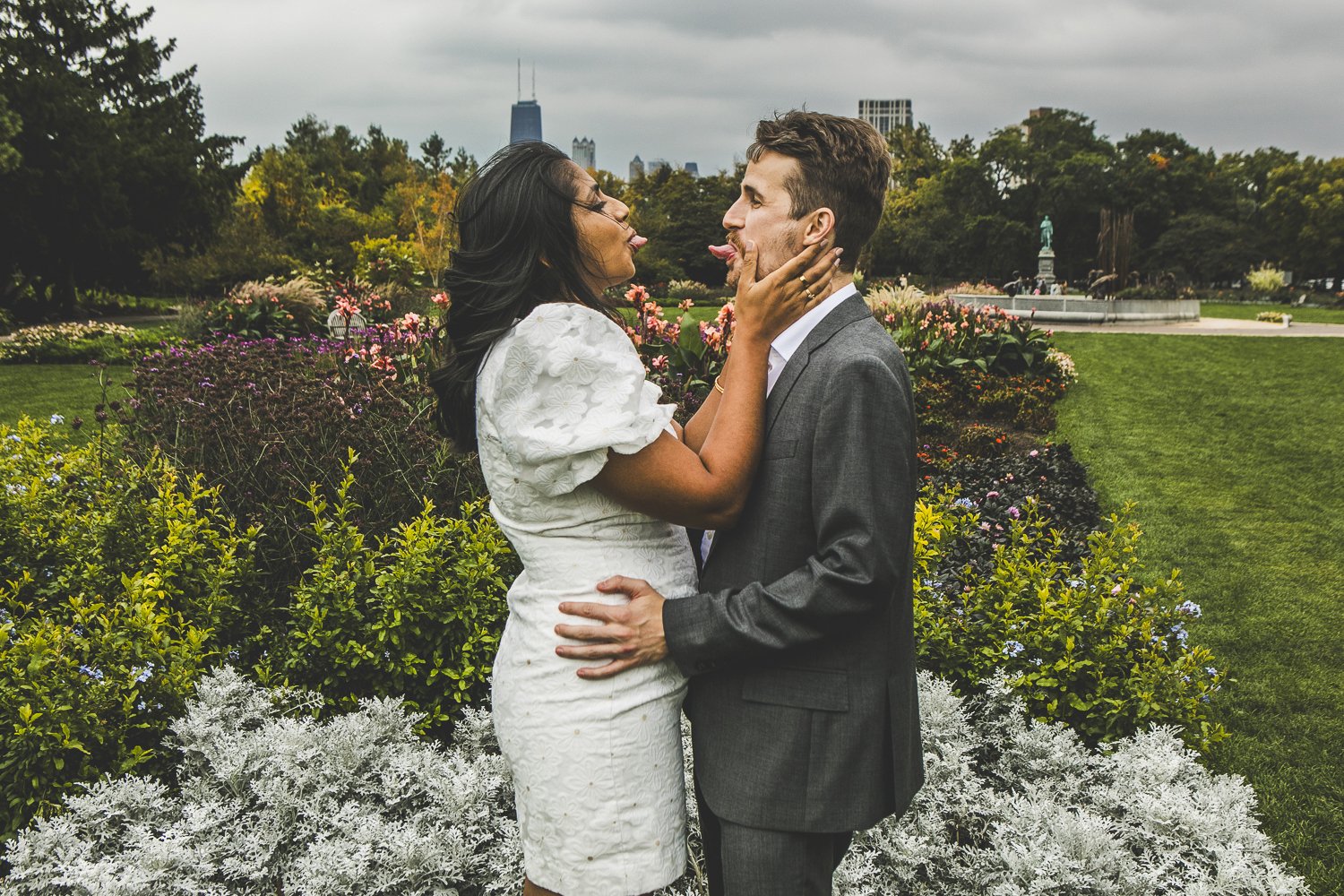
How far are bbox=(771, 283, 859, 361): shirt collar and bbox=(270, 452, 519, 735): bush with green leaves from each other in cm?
236

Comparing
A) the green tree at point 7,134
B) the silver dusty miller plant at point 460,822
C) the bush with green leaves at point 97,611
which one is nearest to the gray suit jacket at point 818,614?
the silver dusty miller plant at point 460,822

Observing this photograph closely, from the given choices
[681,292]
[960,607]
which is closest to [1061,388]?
[960,607]

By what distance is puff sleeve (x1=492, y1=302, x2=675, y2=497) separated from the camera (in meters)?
1.62

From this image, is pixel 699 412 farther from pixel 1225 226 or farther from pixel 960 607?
pixel 1225 226

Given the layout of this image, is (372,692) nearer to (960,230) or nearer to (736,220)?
(736,220)

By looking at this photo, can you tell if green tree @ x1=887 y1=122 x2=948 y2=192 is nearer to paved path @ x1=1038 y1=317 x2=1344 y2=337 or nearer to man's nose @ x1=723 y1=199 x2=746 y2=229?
paved path @ x1=1038 y1=317 x2=1344 y2=337

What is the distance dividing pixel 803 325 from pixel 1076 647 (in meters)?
2.70

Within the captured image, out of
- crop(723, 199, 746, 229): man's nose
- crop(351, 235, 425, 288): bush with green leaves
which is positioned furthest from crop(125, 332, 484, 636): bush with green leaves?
crop(351, 235, 425, 288): bush with green leaves

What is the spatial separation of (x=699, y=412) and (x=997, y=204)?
173 ft

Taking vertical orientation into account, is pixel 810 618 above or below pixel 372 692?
above

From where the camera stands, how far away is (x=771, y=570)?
5.56 feet

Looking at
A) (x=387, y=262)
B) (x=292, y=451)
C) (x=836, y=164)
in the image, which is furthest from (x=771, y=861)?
(x=387, y=262)

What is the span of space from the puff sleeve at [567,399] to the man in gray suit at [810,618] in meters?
0.25

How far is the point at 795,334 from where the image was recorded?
1806 millimetres
